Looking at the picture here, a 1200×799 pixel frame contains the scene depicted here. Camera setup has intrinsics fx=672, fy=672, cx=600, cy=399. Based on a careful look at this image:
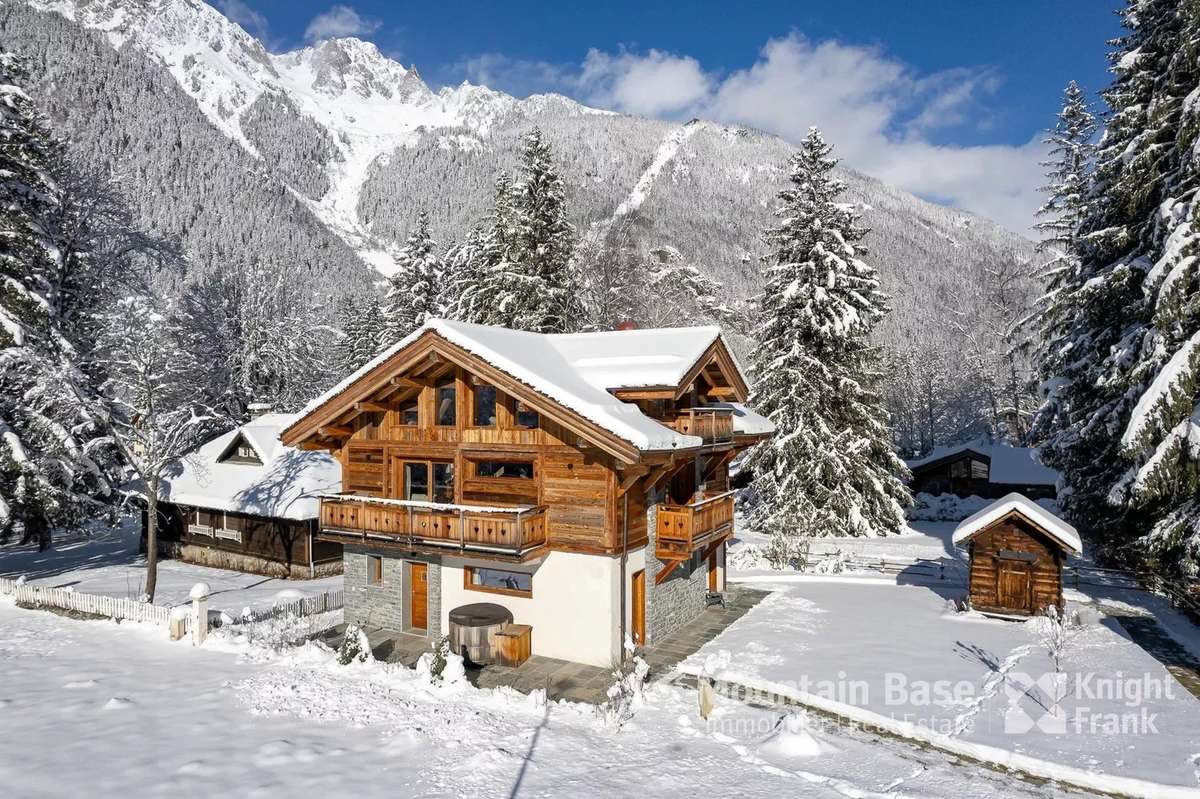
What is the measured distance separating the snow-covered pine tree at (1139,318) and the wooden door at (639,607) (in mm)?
11586

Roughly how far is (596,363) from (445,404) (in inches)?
163

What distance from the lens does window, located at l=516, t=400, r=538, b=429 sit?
16.6 meters

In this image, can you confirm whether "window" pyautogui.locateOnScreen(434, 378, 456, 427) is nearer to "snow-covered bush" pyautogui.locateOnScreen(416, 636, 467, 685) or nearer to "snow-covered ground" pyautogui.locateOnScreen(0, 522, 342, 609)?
"snow-covered bush" pyautogui.locateOnScreen(416, 636, 467, 685)

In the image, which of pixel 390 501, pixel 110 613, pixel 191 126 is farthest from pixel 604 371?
pixel 191 126

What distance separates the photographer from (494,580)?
17.4m

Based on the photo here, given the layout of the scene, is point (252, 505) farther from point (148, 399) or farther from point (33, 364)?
point (33, 364)

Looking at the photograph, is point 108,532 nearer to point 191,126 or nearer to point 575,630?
point 575,630

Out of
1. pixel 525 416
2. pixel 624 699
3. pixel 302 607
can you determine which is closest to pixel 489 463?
pixel 525 416

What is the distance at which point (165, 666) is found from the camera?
1494 centimetres

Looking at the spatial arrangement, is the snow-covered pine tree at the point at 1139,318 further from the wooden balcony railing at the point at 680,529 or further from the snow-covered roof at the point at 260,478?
the snow-covered roof at the point at 260,478

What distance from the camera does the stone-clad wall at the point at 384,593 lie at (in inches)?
696

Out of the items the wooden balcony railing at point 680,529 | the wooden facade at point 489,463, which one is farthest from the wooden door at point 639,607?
the wooden facade at point 489,463

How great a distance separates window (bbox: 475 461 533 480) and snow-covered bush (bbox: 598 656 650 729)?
532 centimetres

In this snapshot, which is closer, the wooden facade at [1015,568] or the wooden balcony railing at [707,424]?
the wooden balcony railing at [707,424]
